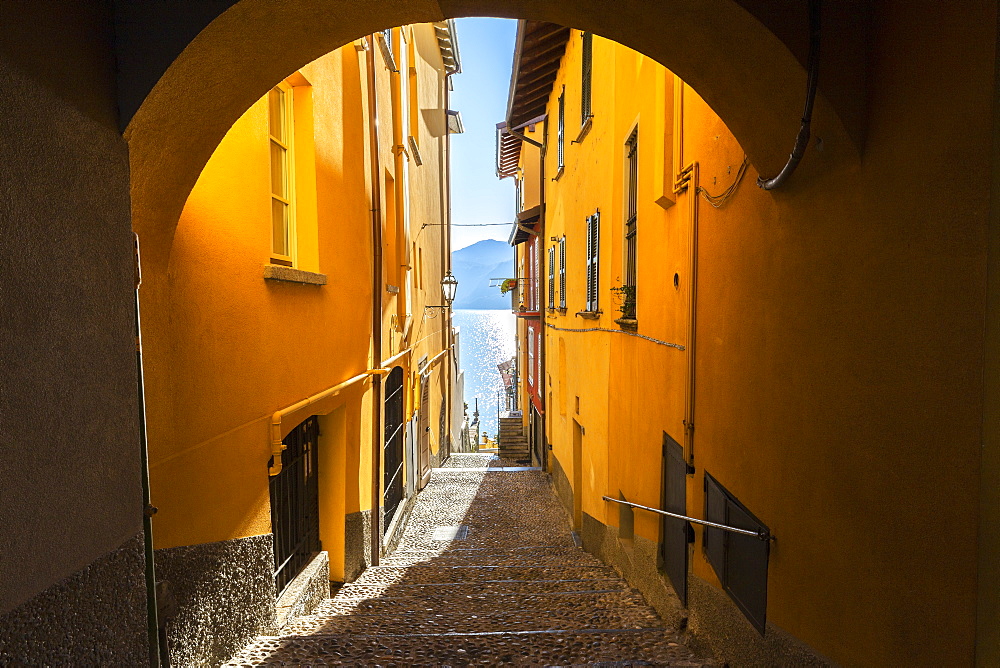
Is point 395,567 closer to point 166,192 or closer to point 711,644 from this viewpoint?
point 711,644

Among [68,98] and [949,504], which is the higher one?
[68,98]

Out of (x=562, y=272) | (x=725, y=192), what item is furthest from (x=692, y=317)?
(x=562, y=272)

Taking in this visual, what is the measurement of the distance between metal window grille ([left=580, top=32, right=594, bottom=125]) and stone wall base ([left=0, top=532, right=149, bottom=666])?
8500mm

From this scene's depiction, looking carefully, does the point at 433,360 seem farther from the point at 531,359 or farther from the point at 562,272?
the point at 562,272

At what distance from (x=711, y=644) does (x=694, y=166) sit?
11.8 feet

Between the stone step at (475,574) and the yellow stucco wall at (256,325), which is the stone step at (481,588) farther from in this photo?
the yellow stucco wall at (256,325)

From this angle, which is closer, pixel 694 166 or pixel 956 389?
pixel 956 389

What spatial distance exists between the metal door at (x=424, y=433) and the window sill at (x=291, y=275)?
8794 mm

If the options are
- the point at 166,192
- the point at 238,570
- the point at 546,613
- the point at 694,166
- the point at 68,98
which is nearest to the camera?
the point at 68,98

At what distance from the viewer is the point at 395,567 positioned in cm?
845

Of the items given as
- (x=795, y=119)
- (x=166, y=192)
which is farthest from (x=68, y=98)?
(x=795, y=119)

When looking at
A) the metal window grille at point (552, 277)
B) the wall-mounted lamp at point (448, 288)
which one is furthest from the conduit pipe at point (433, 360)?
the metal window grille at point (552, 277)

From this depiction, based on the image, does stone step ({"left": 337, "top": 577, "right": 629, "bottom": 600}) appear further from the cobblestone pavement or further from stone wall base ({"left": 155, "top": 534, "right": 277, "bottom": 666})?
stone wall base ({"left": 155, "top": 534, "right": 277, "bottom": 666})

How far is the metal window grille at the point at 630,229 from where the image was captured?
24.7 ft
